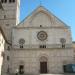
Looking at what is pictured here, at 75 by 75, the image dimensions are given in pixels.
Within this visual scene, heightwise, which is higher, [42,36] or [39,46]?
[42,36]

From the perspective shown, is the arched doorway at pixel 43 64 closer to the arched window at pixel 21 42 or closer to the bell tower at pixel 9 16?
the arched window at pixel 21 42

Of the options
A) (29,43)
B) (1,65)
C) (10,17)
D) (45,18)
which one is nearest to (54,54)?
(29,43)

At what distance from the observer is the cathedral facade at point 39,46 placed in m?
38.3

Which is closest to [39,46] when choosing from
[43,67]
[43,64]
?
[43,64]

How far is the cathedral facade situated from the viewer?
3831 centimetres

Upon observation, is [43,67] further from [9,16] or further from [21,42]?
[9,16]

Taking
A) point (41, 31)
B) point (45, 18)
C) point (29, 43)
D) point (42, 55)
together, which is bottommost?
point (42, 55)

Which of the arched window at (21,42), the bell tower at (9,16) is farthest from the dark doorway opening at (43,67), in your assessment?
the bell tower at (9,16)

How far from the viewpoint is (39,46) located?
39.8 meters

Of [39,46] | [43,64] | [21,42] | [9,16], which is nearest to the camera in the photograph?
[43,64]

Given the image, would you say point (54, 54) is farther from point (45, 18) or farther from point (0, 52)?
point (0, 52)

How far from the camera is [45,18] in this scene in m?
41.8

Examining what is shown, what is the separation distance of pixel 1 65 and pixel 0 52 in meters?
3.32

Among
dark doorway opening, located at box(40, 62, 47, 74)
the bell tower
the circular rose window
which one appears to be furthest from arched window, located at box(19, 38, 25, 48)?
dark doorway opening, located at box(40, 62, 47, 74)
